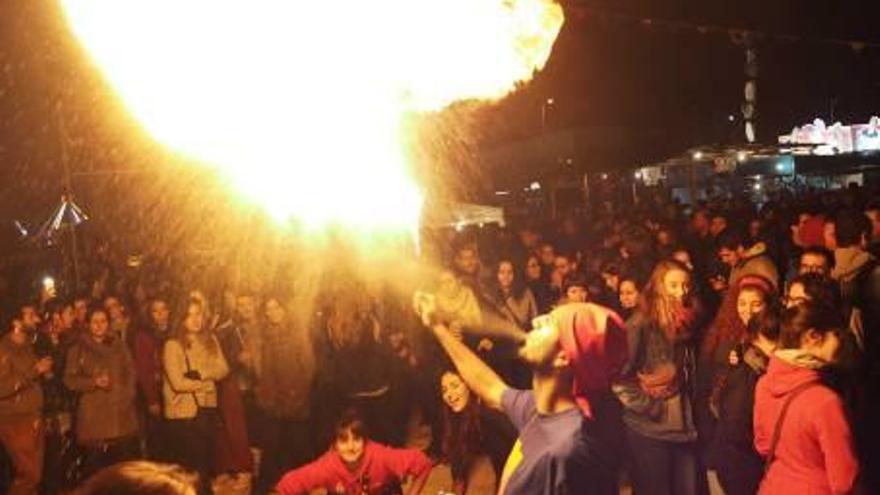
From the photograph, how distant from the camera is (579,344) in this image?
326cm

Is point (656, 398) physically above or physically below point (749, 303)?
below

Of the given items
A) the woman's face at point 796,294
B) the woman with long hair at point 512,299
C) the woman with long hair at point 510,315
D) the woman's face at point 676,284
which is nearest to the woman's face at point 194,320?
the woman with long hair at point 510,315

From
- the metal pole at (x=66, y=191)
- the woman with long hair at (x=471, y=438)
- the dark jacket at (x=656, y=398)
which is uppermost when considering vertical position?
the metal pole at (x=66, y=191)

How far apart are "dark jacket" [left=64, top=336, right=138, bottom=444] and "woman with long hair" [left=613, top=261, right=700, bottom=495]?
4035mm

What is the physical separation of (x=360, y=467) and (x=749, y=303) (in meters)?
2.67

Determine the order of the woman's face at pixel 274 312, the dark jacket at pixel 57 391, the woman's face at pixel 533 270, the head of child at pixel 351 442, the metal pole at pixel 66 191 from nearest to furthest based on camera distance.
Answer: the head of child at pixel 351 442 → the dark jacket at pixel 57 391 → the woman's face at pixel 274 312 → the woman's face at pixel 533 270 → the metal pole at pixel 66 191

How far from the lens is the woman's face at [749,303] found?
17.4ft

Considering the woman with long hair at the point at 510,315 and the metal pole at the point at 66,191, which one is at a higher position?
the metal pole at the point at 66,191

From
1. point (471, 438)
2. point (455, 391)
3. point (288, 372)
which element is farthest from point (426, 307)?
point (288, 372)

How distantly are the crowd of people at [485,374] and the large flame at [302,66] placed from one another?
4.49 ft

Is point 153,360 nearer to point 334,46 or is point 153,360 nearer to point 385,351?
point 385,351

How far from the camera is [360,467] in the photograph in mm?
5410

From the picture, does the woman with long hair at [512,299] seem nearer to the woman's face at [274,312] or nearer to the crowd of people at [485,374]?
the crowd of people at [485,374]

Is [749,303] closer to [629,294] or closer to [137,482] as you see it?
[629,294]
